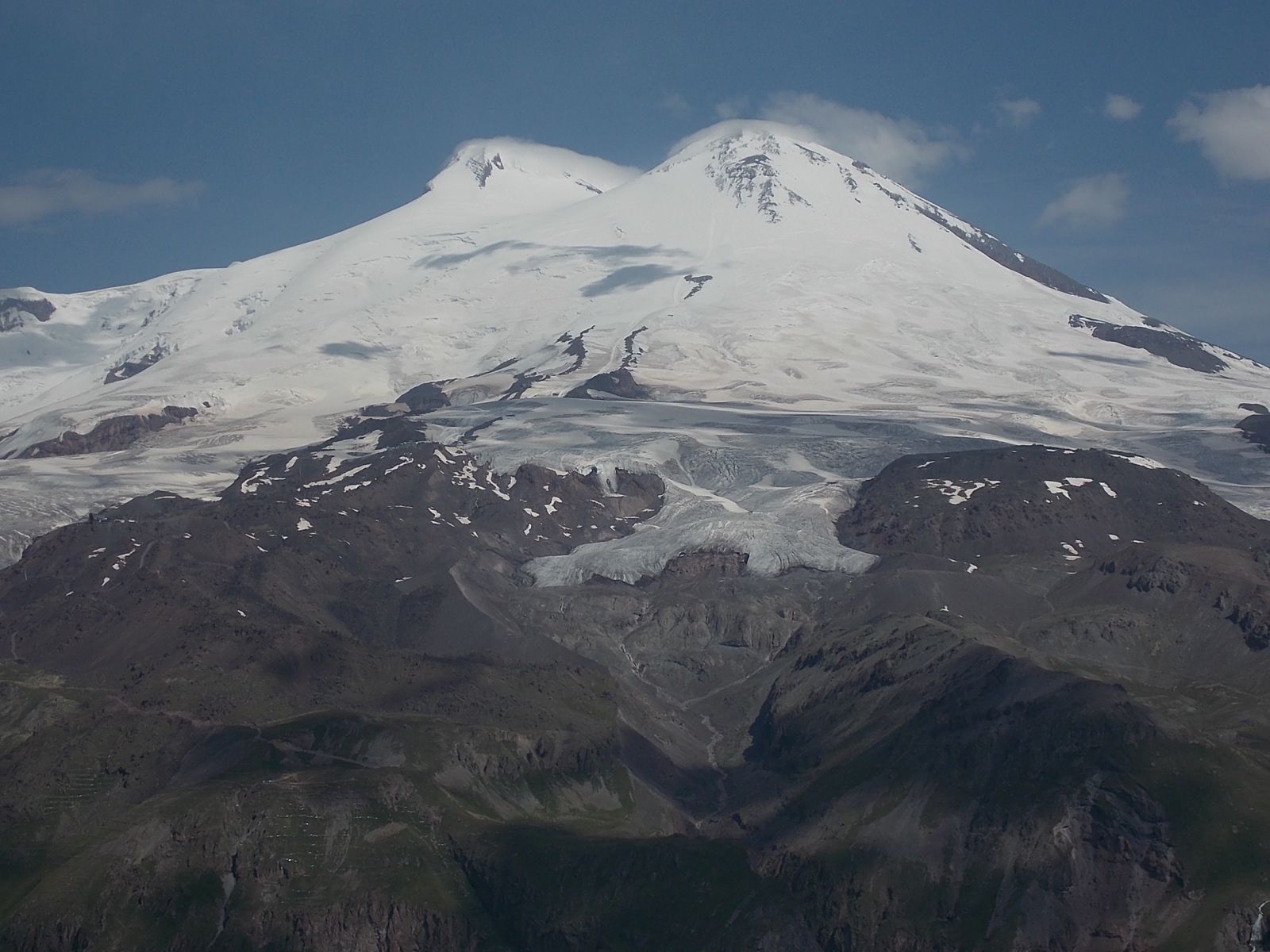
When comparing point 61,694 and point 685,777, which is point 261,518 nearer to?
point 61,694

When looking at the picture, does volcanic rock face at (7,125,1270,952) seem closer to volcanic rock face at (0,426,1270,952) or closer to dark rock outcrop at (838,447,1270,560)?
volcanic rock face at (0,426,1270,952)

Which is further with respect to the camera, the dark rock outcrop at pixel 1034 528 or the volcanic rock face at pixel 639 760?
the dark rock outcrop at pixel 1034 528

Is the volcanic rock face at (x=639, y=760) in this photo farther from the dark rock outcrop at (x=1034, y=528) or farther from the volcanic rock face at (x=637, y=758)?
the dark rock outcrop at (x=1034, y=528)

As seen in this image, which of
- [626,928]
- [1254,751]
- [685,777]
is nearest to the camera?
[626,928]

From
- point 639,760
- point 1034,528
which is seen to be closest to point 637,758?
point 639,760

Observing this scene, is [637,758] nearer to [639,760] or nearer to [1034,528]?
[639,760]

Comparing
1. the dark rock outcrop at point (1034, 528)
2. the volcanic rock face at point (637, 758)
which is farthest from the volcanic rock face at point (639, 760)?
the dark rock outcrop at point (1034, 528)

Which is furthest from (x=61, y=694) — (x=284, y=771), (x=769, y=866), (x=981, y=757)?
(x=981, y=757)

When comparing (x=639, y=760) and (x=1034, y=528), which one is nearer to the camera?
(x=639, y=760)

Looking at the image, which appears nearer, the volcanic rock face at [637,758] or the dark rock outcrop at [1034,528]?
the volcanic rock face at [637,758]

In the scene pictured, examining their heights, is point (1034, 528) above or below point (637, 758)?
above

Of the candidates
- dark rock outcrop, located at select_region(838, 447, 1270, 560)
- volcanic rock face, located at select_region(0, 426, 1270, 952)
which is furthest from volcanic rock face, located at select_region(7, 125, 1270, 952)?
dark rock outcrop, located at select_region(838, 447, 1270, 560)
